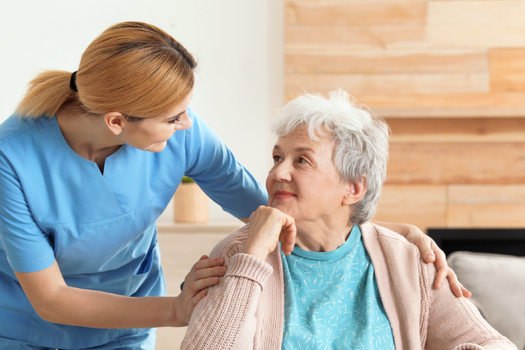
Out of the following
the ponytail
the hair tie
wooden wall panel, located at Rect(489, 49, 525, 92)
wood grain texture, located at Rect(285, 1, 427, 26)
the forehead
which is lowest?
the forehead

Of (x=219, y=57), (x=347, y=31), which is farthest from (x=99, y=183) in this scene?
(x=347, y=31)

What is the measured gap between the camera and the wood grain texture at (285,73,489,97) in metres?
2.89

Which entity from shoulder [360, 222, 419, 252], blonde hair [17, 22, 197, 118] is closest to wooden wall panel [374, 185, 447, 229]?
shoulder [360, 222, 419, 252]

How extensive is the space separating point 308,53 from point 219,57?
1.81ft

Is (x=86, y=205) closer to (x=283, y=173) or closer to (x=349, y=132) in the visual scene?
(x=283, y=173)

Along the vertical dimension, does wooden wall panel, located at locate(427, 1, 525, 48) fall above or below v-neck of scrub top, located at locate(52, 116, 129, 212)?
above

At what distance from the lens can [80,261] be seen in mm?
1285

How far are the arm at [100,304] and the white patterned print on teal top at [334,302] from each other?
0.86 ft

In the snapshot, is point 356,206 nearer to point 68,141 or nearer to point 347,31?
point 68,141

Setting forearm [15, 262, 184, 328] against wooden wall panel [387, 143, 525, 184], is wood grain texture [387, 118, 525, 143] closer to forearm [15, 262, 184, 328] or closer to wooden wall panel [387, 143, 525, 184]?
wooden wall panel [387, 143, 525, 184]

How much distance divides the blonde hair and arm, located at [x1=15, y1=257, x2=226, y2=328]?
1.41 ft

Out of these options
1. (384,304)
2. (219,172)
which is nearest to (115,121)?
(219,172)

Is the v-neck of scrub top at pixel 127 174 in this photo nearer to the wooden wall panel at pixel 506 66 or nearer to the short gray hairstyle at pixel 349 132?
the short gray hairstyle at pixel 349 132

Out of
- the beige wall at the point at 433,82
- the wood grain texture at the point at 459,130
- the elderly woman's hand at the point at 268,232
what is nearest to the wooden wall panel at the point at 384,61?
the beige wall at the point at 433,82
